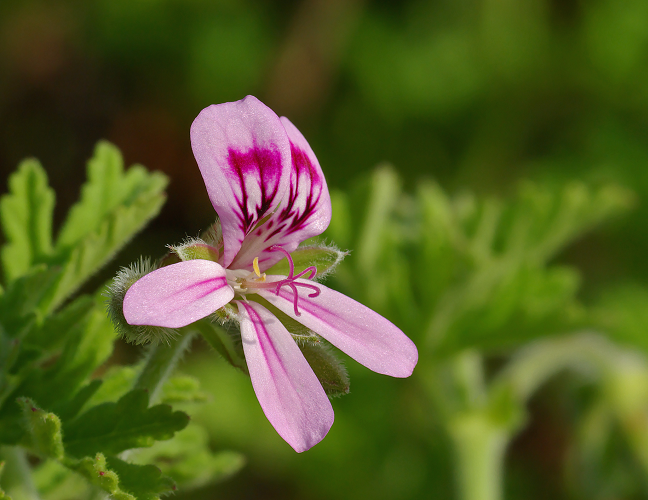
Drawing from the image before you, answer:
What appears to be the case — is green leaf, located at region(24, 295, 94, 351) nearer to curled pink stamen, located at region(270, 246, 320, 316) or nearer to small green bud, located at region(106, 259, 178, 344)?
small green bud, located at region(106, 259, 178, 344)

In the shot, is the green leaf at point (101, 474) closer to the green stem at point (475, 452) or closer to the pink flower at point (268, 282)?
the pink flower at point (268, 282)

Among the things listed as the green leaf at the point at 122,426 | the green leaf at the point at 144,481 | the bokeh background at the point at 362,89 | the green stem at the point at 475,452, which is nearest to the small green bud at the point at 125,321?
the green leaf at the point at 122,426

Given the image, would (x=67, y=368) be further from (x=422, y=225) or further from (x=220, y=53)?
(x=220, y=53)

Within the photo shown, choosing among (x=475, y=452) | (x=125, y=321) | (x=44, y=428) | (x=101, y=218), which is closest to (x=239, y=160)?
(x=125, y=321)

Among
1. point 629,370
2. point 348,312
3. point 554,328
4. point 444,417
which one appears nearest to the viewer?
point 348,312

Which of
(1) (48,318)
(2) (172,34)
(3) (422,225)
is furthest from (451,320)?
(2) (172,34)

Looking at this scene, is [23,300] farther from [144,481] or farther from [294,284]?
[294,284]
